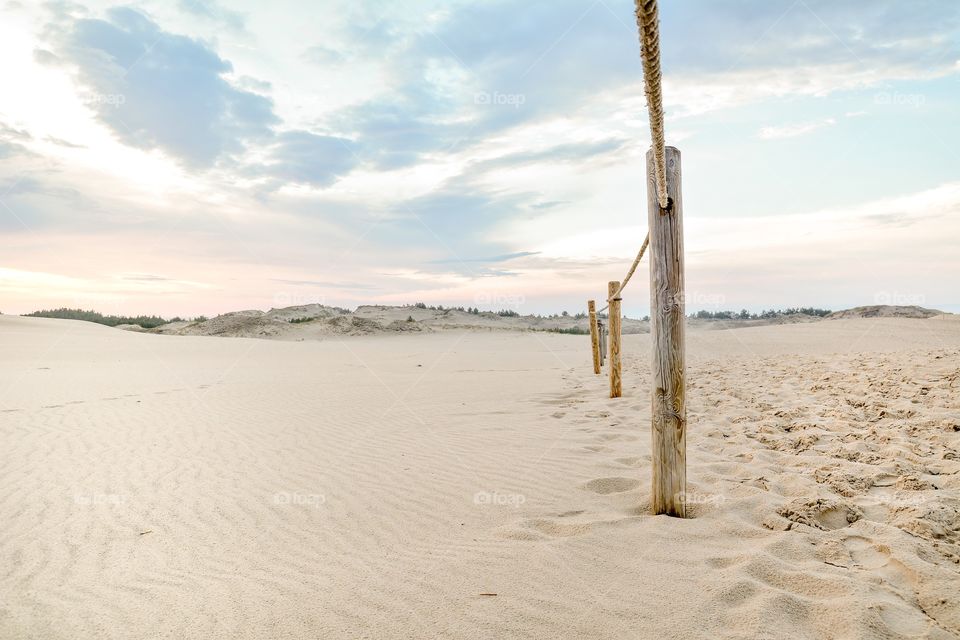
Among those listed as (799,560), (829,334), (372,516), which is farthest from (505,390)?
(829,334)

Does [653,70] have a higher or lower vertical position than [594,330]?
higher

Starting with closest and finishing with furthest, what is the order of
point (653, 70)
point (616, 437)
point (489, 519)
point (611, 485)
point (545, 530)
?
point (653, 70) < point (545, 530) < point (489, 519) < point (611, 485) < point (616, 437)

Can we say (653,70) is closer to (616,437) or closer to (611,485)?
(611,485)

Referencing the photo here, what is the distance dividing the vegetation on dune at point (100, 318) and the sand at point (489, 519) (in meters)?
26.0

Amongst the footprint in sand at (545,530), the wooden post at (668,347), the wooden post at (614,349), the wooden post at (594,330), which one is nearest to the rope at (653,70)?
the wooden post at (668,347)

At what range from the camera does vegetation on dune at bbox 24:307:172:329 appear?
94.4 ft

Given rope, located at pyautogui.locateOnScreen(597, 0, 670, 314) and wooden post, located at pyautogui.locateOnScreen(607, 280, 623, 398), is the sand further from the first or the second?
rope, located at pyautogui.locateOnScreen(597, 0, 670, 314)

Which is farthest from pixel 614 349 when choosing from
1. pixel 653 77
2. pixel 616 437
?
pixel 653 77

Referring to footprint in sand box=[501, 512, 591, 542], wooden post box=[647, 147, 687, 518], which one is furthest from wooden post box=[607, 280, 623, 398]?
footprint in sand box=[501, 512, 591, 542]

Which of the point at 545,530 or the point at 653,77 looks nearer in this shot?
the point at 653,77

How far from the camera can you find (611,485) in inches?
156

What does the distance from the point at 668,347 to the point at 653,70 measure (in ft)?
5.62

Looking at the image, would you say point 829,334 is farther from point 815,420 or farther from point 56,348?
point 56,348

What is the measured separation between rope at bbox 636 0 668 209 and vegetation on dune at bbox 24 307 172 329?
33672mm
